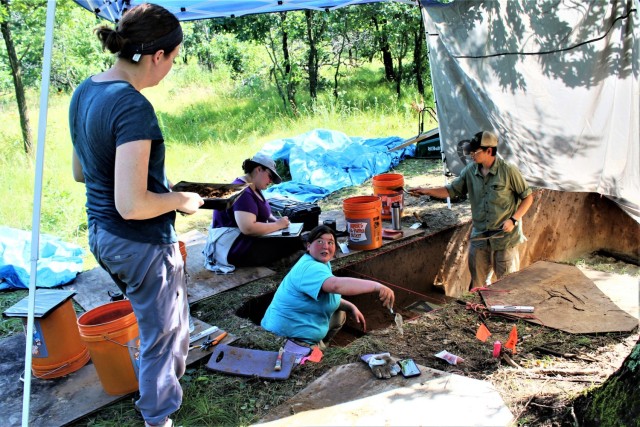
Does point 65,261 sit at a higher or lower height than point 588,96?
lower

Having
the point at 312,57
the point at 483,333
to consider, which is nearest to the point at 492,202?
the point at 483,333

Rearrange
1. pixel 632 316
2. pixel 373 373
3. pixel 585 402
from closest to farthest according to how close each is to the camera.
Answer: pixel 585 402, pixel 373 373, pixel 632 316

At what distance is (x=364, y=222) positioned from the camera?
5578 mm

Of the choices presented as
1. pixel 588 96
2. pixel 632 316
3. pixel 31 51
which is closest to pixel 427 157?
pixel 588 96

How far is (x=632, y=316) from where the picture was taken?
397 centimetres

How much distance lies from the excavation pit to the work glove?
1565 mm

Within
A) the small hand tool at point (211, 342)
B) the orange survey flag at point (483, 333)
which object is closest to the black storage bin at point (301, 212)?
the small hand tool at point (211, 342)

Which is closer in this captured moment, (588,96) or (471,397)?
(471,397)

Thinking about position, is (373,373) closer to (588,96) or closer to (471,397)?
(471,397)

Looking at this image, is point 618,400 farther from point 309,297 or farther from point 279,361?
point 309,297

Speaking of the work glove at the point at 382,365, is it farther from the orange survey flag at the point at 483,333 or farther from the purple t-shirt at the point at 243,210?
the purple t-shirt at the point at 243,210

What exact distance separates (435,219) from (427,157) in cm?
326

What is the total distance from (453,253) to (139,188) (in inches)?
195

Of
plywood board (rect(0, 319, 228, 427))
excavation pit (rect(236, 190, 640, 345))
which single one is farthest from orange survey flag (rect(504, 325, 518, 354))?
plywood board (rect(0, 319, 228, 427))
